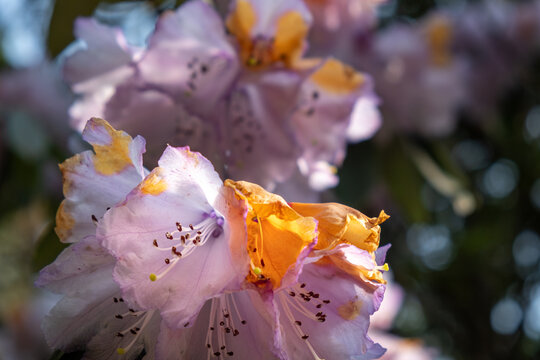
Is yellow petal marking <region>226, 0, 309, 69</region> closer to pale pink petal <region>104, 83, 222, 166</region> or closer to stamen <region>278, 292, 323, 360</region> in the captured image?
pale pink petal <region>104, 83, 222, 166</region>

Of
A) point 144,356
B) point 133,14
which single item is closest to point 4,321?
point 133,14

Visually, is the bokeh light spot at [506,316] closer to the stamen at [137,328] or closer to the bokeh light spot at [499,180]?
the bokeh light spot at [499,180]

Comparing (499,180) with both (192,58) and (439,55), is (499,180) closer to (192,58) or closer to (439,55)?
(439,55)

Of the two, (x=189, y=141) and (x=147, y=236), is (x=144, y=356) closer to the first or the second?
(x=147, y=236)

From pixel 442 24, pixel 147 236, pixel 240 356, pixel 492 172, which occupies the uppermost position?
pixel 147 236

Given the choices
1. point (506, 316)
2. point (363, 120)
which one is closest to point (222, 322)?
point (363, 120)

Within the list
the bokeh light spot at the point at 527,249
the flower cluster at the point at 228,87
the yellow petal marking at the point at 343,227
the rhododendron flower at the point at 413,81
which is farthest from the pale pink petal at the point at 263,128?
the bokeh light spot at the point at 527,249

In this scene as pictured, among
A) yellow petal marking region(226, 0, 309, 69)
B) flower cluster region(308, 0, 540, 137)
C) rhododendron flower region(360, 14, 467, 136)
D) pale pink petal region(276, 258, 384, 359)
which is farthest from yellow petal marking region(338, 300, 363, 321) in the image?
rhododendron flower region(360, 14, 467, 136)
